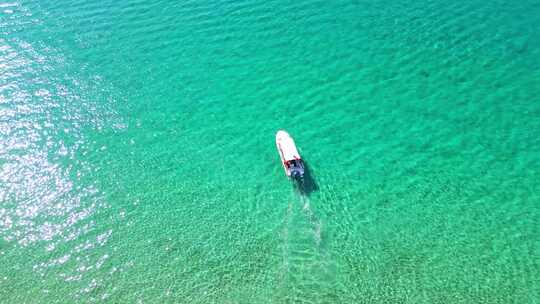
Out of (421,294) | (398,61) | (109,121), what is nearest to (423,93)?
(398,61)

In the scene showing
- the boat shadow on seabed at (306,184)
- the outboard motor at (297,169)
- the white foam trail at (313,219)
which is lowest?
the white foam trail at (313,219)

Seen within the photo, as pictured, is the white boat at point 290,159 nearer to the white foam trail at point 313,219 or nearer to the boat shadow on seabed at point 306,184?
the boat shadow on seabed at point 306,184

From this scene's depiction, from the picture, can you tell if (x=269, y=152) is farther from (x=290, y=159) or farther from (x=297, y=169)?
(x=297, y=169)

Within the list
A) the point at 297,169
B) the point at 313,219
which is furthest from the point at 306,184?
the point at 313,219

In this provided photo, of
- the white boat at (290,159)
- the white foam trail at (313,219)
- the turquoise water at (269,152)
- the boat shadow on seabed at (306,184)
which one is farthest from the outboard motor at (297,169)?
the white foam trail at (313,219)

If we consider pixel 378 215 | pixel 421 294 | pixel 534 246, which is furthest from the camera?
pixel 378 215

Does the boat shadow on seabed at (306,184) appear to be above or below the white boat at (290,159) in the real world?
below

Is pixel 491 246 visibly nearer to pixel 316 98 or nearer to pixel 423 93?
pixel 423 93
